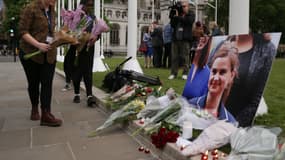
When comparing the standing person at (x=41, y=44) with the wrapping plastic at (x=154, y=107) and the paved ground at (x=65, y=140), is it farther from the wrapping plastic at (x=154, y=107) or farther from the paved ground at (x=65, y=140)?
the wrapping plastic at (x=154, y=107)

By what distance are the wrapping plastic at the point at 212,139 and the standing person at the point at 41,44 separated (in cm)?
239

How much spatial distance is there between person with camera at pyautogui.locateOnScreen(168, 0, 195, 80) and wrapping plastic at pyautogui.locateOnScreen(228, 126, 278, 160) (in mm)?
5676

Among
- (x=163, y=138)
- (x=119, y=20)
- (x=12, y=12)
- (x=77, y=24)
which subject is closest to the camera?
(x=163, y=138)

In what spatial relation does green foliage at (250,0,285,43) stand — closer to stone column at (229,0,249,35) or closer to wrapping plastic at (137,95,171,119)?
stone column at (229,0,249,35)

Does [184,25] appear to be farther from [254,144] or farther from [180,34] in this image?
[254,144]

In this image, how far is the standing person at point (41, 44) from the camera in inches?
193

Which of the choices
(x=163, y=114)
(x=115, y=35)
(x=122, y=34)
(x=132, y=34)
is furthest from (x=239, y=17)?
(x=122, y=34)

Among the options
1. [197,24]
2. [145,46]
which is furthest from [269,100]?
[145,46]

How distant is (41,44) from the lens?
15.8 feet

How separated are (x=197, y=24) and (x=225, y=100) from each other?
28.9ft

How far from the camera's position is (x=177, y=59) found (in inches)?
353

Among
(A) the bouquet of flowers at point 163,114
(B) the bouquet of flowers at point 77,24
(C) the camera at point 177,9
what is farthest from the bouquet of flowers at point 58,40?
(C) the camera at point 177,9

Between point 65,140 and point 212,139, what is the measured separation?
74.0 inches

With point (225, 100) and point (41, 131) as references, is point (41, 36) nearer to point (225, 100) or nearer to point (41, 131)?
point (41, 131)
